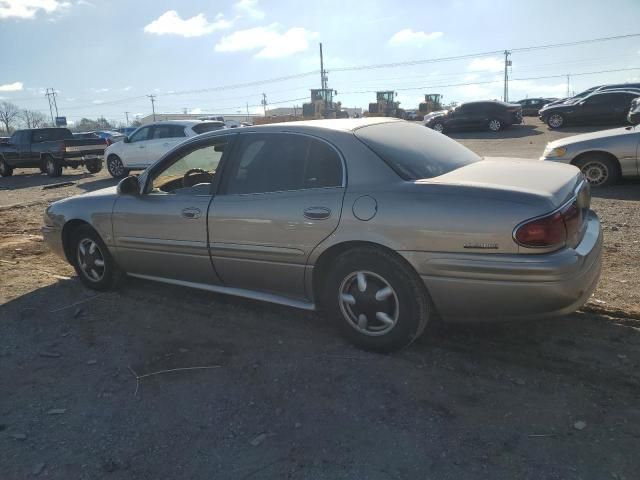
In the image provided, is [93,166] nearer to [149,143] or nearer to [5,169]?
[5,169]

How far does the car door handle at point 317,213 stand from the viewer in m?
3.38

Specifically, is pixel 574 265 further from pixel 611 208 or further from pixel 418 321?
pixel 611 208

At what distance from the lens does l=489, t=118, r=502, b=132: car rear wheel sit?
25938 millimetres

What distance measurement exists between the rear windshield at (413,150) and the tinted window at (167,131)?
10848 mm

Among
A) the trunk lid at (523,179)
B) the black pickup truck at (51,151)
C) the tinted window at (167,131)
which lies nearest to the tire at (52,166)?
the black pickup truck at (51,151)

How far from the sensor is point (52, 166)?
17578mm

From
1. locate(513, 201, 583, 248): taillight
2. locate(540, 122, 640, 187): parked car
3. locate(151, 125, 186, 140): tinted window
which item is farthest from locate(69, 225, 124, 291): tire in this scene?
locate(151, 125, 186, 140): tinted window

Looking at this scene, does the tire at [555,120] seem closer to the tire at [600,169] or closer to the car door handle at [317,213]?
the tire at [600,169]

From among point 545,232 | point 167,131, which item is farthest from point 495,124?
point 545,232

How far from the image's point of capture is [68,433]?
2842 millimetres

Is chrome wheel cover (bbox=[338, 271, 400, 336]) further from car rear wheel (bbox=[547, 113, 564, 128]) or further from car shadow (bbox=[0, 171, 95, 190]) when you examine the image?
car rear wheel (bbox=[547, 113, 564, 128])

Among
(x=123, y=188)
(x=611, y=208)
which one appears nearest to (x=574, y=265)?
(x=123, y=188)

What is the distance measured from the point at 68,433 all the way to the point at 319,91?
49.0 m

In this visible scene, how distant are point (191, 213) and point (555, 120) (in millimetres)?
24504
